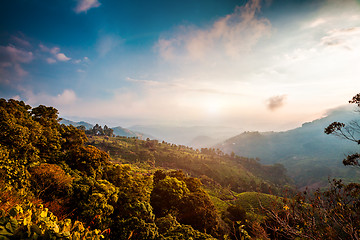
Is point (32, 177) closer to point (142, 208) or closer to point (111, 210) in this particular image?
point (111, 210)

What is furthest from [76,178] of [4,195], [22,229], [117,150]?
[117,150]

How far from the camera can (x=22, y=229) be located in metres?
3.11

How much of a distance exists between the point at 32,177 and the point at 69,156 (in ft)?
19.2

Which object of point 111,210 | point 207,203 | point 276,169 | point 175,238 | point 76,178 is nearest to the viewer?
point 175,238

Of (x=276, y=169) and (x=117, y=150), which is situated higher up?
(x=117, y=150)

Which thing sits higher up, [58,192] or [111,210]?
[58,192]

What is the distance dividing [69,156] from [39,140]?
3274mm

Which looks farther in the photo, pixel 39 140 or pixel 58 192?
pixel 39 140

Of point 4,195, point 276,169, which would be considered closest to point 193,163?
point 276,169

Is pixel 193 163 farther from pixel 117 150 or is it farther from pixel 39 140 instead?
pixel 39 140

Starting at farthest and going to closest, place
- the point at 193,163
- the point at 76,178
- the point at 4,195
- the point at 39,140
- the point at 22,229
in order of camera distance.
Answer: the point at 193,163
the point at 39,140
the point at 76,178
the point at 4,195
the point at 22,229

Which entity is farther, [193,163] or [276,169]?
[276,169]

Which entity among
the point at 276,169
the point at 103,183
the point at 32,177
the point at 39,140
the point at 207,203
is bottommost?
the point at 276,169

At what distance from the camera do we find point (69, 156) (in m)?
17.7
